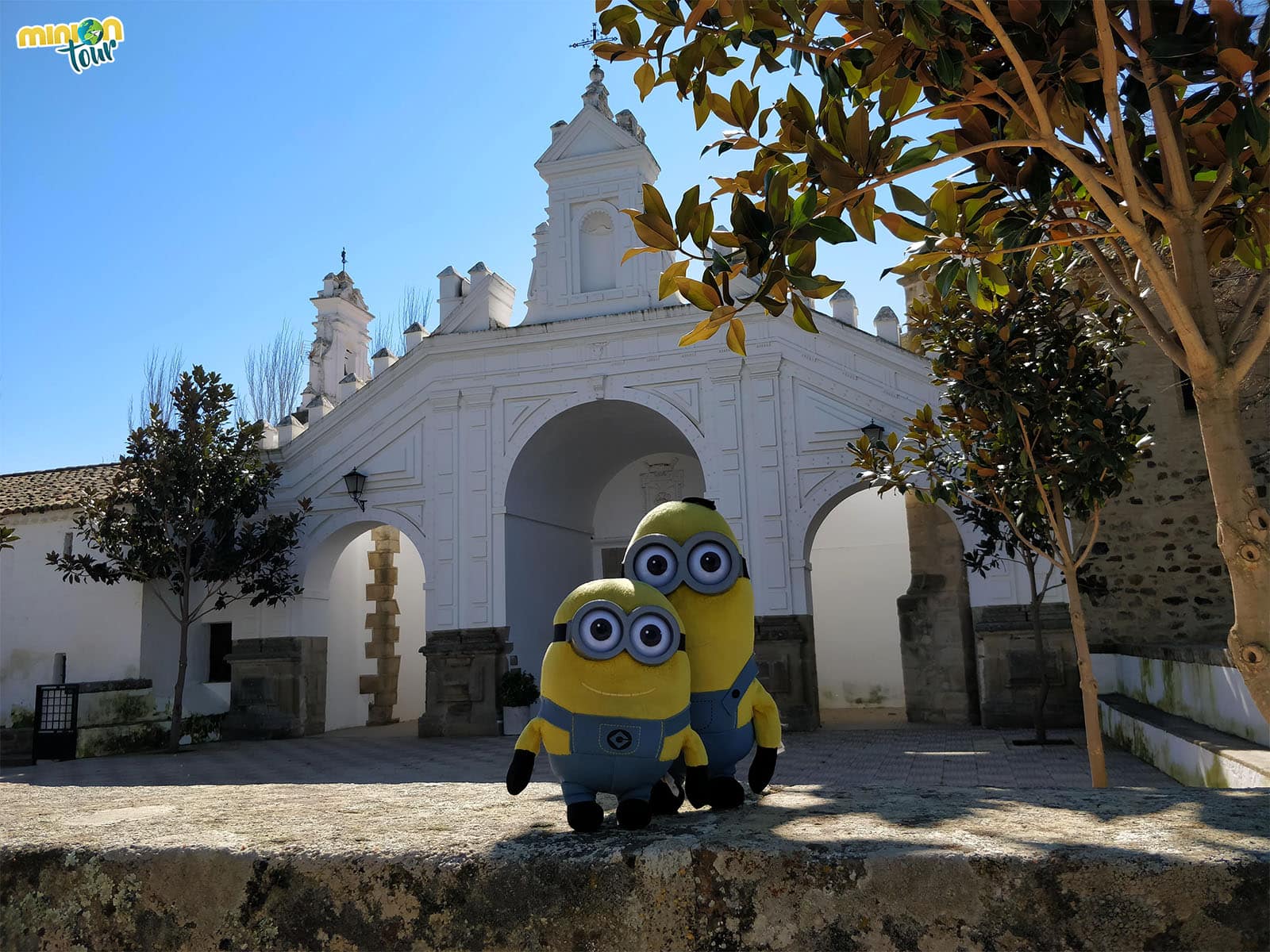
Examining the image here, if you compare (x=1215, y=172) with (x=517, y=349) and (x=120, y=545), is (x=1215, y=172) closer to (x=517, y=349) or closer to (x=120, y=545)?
(x=517, y=349)

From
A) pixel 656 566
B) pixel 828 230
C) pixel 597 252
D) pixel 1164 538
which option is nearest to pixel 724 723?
pixel 656 566

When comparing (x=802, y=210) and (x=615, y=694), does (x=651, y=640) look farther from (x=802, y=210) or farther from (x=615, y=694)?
(x=802, y=210)

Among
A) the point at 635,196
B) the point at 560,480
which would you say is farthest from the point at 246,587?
the point at 635,196

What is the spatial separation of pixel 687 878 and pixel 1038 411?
5.30 meters

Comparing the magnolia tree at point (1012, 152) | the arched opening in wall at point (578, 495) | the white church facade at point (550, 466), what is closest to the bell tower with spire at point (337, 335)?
the white church facade at point (550, 466)

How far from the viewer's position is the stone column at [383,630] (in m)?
18.7

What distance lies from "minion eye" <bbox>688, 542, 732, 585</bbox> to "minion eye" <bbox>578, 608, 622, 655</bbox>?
0.44m

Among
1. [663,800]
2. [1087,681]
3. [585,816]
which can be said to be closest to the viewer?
[585,816]

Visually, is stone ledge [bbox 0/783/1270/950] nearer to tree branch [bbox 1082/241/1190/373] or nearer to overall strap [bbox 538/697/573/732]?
overall strap [bbox 538/697/573/732]

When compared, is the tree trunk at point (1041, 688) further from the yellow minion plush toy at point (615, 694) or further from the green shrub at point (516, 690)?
the yellow minion plush toy at point (615, 694)

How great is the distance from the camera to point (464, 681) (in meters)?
14.7

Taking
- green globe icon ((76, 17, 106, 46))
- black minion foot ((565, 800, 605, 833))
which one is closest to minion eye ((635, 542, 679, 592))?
black minion foot ((565, 800, 605, 833))

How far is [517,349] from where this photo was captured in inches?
613

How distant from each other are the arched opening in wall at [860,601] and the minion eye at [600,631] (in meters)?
16.9
